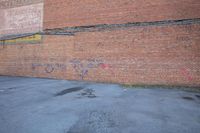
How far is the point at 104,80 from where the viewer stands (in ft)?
34.1

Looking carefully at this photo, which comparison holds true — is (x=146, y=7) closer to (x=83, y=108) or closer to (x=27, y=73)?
(x=83, y=108)

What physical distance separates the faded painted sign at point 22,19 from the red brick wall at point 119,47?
0.79 meters

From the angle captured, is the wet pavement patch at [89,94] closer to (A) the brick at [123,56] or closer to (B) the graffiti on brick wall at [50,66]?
(A) the brick at [123,56]

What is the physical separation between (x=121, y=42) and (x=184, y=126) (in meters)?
6.68

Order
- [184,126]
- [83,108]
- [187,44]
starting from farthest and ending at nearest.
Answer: [187,44], [83,108], [184,126]

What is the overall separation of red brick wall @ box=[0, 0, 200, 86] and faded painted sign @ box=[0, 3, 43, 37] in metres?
0.79

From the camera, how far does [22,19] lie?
532 inches

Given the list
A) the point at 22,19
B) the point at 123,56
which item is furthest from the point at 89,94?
the point at 22,19

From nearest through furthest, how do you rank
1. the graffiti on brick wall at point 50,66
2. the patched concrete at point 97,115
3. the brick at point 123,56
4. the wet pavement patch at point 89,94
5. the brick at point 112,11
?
the patched concrete at point 97,115 < the wet pavement patch at point 89,94 < the brick at point 123,56 < the brick at point 112,11 < the graffiti on brick wall at point 50,66

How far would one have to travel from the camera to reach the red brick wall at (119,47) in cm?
906

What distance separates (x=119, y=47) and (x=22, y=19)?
824 centimetres

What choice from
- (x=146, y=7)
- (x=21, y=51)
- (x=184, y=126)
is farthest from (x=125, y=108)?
(x=21, y=51)

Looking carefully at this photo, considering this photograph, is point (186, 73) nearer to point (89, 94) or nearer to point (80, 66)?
point (89, 94)

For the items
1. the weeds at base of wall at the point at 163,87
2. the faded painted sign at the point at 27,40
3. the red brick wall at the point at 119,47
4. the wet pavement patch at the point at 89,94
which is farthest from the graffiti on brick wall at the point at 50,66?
the weeds at base of wall at the point at 163,87
